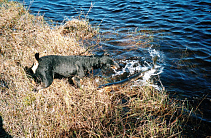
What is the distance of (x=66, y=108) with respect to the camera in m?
3.61

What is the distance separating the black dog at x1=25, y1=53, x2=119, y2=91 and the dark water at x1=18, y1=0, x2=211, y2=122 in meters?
1.69

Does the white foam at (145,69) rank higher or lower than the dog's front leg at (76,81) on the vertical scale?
lower

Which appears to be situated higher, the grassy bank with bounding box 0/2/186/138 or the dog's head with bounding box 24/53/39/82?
the dog's head with bounding box 24/53/39/82

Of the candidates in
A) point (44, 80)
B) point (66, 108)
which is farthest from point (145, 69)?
point (44, 80)

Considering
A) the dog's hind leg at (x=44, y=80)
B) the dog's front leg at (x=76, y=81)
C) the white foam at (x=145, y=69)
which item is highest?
the dog's hind leg at (x=44, y=80)

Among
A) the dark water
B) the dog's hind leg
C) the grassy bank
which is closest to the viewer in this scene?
the grassy bank

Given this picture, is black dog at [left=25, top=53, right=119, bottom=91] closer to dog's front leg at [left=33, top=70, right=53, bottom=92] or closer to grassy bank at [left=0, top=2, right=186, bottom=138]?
dog's front leg at [left=33, top=70, right=53, bottom=92]

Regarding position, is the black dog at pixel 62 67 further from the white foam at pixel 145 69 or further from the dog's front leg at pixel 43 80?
the white foam at pixel 145 69

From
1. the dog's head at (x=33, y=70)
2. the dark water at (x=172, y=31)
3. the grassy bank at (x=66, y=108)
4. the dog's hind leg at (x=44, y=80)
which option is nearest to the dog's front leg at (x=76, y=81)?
the grassy bank at (x=66, y=108)

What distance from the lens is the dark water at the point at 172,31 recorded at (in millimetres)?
5133

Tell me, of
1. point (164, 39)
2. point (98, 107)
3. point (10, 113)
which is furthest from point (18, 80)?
point (164, 39)

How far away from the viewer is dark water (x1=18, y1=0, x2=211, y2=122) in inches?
202

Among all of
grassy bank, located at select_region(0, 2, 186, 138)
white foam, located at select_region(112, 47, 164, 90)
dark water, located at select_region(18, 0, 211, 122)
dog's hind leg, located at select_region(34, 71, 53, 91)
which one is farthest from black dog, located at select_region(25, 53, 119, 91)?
dark water, located at select_region(18, 0, 211, 122)

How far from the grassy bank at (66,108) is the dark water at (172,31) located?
1098 mm
